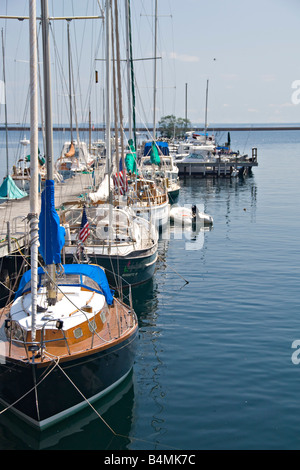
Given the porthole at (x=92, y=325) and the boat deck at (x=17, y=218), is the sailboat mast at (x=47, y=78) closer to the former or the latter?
the boat deck at (x=17, y=218)

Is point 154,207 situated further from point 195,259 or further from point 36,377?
point 36,377

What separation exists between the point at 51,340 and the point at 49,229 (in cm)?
288

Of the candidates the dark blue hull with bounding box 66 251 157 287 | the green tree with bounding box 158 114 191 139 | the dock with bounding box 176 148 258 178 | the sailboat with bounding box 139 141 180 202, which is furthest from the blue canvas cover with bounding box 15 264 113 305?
the green tree with bounding box 158 114 191 139

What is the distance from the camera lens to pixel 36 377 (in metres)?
12.5

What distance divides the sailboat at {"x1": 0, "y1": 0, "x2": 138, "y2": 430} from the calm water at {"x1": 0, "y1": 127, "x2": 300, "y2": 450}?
745 mm

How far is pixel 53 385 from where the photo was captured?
12742 millimetres

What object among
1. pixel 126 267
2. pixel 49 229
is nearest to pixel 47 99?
pixel 49 229

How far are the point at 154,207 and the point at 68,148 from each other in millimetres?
30016

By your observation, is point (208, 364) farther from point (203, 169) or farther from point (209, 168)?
point (209, 168)

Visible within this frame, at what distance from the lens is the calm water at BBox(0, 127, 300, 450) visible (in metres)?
13.3

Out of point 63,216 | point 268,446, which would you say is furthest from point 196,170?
point 268,446

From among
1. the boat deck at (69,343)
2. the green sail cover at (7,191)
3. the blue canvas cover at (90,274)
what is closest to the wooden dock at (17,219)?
the green sail cover at (7,191)

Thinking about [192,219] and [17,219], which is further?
[192,219]

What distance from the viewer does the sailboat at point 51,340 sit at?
12.7m
